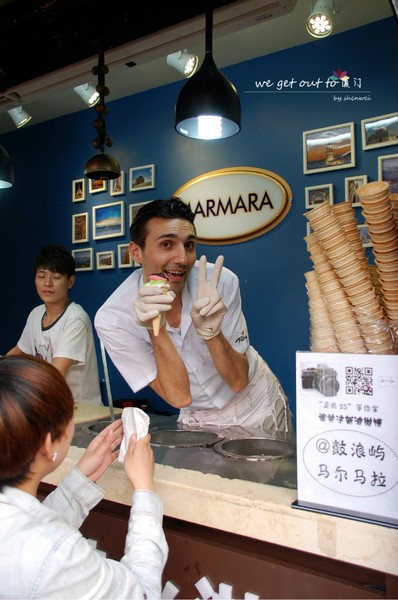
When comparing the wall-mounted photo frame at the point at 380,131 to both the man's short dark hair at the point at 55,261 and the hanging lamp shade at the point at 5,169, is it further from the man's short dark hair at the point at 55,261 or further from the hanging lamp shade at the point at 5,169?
the hanging lamp shade at the point at 5,169

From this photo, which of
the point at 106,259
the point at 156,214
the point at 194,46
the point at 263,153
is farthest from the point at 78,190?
the point at 156,214

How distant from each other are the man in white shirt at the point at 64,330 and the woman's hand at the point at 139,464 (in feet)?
5.42

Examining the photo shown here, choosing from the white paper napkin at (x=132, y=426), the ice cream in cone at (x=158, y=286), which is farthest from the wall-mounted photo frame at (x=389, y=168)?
the white paper napkin at (x=132, y=426)

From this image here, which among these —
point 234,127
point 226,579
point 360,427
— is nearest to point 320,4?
point 234,127

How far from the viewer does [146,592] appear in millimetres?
910

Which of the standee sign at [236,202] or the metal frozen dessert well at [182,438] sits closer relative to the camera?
the metal frozen dessert well at [182,438]

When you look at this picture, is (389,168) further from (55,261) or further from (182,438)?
(182,438)

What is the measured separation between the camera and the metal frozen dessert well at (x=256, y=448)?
1.37 metres

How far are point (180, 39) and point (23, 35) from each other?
2.33 ft

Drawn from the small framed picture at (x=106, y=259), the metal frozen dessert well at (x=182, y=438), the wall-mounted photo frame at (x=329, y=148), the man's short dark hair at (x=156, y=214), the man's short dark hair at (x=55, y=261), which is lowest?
the metal frozen dessert well at (x=182, y=438)

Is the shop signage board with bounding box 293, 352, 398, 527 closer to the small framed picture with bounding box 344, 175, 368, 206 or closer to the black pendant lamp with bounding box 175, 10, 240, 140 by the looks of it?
the black pendant lamp with bounding box 175, 10, 240, 140

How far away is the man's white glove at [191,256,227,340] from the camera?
1.73 metres

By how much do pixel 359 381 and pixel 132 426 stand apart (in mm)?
542

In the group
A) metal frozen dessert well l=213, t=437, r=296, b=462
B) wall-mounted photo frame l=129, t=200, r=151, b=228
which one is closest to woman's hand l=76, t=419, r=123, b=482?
metal frozen dessert well l=213, t=437, r=296, b=462
